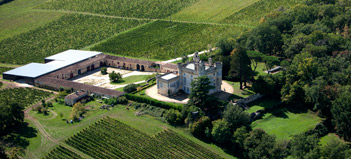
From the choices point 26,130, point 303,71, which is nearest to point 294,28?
point 303,71

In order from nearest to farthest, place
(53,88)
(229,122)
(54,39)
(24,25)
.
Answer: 1. (229,122)
2. (53,88)
3. (54,39)
4. (24,25)

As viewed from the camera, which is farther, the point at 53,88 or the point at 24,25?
the point at 24,25

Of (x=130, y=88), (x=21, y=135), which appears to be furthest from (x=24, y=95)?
(x=130, y=88)

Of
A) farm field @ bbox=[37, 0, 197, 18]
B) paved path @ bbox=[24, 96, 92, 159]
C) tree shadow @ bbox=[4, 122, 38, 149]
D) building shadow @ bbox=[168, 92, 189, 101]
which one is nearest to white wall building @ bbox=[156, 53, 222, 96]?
building shadow @ bbox=[168, 92, 189, 101]

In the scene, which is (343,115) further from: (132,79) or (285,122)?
(132,79)

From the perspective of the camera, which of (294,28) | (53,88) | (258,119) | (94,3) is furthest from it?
(94,3)

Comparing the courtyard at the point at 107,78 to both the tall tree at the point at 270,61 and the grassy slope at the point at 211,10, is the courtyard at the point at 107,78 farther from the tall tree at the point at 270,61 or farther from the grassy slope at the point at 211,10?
the grassy slope at the point at 211,10

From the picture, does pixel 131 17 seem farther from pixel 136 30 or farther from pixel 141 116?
pixel 141 116
